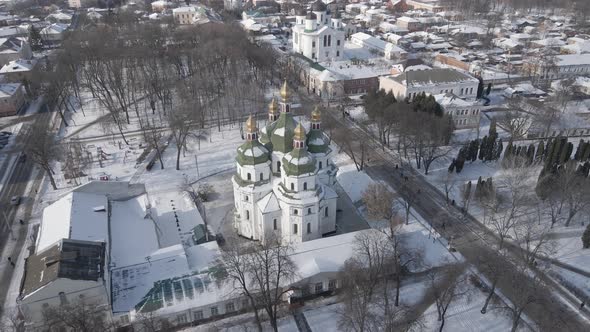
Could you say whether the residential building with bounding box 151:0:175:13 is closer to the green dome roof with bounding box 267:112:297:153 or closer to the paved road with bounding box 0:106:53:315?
the paved road with bounding box 0:106:53:315

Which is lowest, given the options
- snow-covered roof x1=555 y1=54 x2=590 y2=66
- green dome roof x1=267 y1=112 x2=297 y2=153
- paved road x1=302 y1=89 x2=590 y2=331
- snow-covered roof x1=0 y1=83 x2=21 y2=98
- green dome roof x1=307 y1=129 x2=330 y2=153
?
paved road x1=302 y1=89 x2=590 y2=331

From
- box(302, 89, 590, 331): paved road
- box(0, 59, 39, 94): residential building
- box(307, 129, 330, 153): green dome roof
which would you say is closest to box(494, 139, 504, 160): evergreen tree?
box(302, 89, 590, 331): paved road

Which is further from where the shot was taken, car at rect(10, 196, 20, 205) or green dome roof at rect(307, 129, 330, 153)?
car at rect(10, 196, 20, 205)

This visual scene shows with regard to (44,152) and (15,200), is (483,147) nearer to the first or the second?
(44,152)

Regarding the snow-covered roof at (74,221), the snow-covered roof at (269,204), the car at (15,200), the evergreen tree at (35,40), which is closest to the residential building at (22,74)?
the evergreen tree at (35,40)

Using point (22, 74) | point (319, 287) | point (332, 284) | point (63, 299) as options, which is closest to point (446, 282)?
point (332, 284)

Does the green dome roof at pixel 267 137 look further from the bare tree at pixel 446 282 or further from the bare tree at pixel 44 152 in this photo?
the bare tree at pixel 44 152
